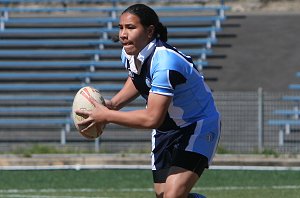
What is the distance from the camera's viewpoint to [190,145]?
288 inches

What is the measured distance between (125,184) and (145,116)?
20.7ft

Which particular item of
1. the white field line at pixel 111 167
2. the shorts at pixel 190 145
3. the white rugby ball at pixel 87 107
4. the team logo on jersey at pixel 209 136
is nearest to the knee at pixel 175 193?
the shorts at pixel 190 145

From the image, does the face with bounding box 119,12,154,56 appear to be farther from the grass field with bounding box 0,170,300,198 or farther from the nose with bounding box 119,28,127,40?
the grass field with bounding box 0,170,300,198

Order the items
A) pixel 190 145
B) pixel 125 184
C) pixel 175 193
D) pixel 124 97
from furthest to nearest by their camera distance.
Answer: pixel 125 184
pixel 124 97
pixel 190 145
pixel 175 193

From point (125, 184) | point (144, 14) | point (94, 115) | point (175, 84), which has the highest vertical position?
point (144, 14)

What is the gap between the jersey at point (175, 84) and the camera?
22.6 feet

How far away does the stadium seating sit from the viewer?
60.9 feet

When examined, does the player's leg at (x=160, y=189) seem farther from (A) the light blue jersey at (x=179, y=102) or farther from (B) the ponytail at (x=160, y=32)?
(B) the ponytail at (x=160, y=32)

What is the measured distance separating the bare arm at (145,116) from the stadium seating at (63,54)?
415 inches

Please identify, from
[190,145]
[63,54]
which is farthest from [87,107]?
[63,54]

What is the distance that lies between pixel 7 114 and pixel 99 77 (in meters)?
2.62

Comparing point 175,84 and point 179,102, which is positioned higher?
point 175,84

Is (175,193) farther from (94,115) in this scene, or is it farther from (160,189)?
(94,115)

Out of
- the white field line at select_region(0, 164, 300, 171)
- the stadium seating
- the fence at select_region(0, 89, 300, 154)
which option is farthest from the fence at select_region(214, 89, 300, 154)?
the stadium seating
